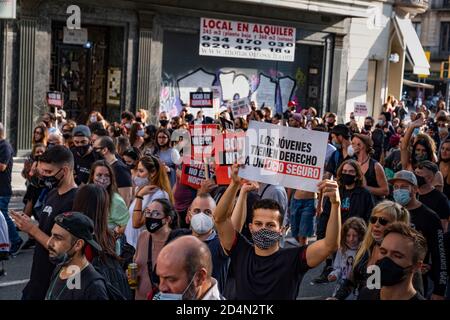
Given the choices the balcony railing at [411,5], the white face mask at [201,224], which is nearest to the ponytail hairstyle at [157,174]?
the white face mask at [201,224]

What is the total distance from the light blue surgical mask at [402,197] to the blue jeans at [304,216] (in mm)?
3303

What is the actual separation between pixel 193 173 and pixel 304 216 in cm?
194

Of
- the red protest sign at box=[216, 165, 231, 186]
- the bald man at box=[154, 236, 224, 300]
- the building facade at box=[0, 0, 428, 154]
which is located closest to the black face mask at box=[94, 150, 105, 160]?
the red protest sign at box=[216, 165, 231, 186]

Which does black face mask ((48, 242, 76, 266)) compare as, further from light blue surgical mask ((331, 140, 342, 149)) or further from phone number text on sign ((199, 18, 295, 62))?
phone number text on sign ((199, 18, 295, 62))

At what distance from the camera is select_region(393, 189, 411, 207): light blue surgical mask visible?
251 inches

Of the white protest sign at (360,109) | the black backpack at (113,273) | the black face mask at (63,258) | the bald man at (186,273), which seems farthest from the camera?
the white protest sign at (360,109)

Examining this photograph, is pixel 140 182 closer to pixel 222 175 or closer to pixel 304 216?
pixel 222 175

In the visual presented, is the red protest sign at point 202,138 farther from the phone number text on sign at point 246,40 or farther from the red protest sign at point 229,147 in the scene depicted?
the phone number text on sign at point 246,40

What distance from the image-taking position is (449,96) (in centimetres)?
5356

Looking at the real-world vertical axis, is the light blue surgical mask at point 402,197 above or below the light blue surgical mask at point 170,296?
above

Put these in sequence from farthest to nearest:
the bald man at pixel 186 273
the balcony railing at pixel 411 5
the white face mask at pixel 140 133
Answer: the balcony railing at pixel 411 5
the white face mask at pixel 140 133
the bald man at pixel 186 273

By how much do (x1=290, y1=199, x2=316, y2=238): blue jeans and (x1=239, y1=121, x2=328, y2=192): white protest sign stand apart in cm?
416

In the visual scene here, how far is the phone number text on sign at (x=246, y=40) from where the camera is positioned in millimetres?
21125

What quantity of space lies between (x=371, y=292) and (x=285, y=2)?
18564 mm
